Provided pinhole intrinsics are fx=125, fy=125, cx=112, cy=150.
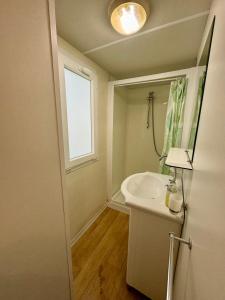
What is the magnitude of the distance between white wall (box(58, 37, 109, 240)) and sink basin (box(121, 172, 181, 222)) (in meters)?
0.63

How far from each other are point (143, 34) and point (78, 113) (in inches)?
40.1

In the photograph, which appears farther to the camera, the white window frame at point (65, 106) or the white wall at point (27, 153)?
the white window frame at point (65, 106)

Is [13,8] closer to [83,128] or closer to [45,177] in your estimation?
[45,177]

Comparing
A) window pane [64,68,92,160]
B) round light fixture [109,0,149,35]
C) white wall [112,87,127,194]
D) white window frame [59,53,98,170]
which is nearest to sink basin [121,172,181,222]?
white window frame [59,53,98,170]

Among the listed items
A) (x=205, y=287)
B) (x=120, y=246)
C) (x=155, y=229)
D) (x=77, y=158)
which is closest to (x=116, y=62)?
(x=77, y=158)

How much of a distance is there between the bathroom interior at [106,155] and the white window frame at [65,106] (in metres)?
0.01

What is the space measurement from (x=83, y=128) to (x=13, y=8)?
127 centimetres

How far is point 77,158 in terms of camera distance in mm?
1528

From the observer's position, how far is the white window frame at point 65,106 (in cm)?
121

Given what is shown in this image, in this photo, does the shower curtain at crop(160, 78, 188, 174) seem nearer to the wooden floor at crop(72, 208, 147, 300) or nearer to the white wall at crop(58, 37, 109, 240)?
the white wall at crop(58, 37, 109, 240)

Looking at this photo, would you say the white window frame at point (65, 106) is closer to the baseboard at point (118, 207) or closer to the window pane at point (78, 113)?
the window pane at point (78, 113)

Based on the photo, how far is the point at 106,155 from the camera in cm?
214

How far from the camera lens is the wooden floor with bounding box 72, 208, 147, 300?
3.77ft

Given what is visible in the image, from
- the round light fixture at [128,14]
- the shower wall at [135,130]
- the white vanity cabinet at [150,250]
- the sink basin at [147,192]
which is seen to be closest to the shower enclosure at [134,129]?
the shower wall at [135,130]
